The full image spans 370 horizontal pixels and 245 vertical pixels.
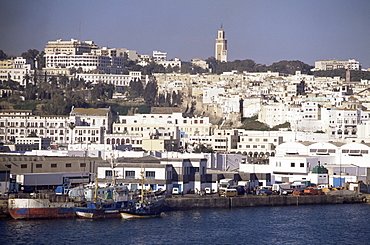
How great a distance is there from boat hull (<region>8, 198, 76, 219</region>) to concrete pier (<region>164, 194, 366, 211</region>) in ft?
11.9

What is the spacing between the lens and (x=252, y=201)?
2917cm

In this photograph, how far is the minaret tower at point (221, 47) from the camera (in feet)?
329

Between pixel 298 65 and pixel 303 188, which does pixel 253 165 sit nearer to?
pixel 303 188

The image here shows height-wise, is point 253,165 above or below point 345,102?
below

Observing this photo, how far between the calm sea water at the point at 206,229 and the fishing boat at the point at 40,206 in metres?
0.37

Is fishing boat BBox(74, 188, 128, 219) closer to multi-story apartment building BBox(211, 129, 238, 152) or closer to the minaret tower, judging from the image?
multi-story apartment building BBox(211, 129, 238, 152)

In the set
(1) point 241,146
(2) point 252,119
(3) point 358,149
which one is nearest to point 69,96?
(2) point 252,119

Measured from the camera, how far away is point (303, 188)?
31578mm

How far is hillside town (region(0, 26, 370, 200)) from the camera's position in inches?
1172

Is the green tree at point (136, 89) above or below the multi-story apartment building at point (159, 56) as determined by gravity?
below

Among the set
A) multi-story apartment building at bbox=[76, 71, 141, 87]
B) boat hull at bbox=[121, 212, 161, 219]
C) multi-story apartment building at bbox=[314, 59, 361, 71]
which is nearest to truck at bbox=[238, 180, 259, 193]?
boat hull at bbox=[121, 212, 161, 219]

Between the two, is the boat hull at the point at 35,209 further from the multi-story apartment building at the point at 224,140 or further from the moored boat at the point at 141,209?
the multi-story apartment building at the point at 224,140

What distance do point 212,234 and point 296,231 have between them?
269cm

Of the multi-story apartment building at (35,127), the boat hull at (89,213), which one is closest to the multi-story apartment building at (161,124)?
the multi-story apartment building at (35,127)
